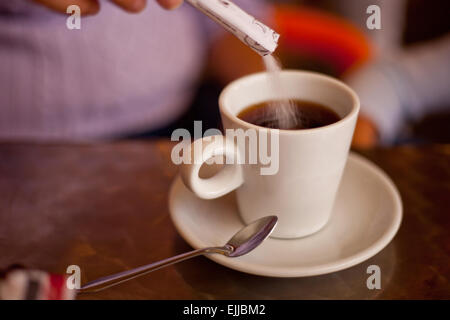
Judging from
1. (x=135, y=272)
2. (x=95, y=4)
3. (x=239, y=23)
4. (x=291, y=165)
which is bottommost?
(x=135, y=272)

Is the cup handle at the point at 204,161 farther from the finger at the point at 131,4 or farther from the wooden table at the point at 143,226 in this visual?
the finger at the point at 131,4

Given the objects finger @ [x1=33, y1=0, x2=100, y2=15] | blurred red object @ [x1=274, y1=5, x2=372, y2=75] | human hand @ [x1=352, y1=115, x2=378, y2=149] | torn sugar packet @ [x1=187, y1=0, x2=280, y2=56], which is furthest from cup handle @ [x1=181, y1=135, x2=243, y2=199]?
blurred red object @ [x1=274, y1=5, x2=372, y2=75]

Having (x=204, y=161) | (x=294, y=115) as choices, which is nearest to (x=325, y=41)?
(x=294, y=115)

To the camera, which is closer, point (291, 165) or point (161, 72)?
point (291, 165)

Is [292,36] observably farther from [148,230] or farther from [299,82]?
[148,230]

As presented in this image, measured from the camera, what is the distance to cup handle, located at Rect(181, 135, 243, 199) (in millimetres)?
538

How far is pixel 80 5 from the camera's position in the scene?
65 cm

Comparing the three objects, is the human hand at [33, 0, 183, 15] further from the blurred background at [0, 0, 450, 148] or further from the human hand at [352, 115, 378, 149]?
the human hand at [352, 115, 378, 149]

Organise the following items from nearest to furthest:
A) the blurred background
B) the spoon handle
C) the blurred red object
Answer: the spoon handle < the blurred background < the blurred red object

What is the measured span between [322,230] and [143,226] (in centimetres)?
23

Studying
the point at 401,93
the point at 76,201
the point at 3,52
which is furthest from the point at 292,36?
the point at 76,201

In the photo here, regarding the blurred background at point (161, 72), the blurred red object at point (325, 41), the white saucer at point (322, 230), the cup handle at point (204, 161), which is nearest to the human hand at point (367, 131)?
the blurred background at point (161, 72)

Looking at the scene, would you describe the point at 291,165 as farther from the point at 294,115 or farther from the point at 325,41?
the point at 325,41

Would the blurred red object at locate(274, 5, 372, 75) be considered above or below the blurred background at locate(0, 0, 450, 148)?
above
